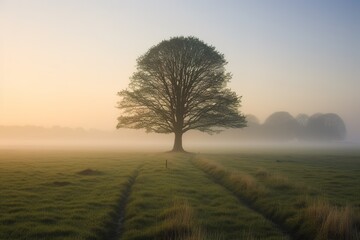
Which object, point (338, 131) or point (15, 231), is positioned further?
point (338, 131)

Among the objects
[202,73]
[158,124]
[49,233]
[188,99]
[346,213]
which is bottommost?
[49,233]

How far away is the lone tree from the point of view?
2295 inches

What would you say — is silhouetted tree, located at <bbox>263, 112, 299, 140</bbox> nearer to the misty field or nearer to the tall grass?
the misty field

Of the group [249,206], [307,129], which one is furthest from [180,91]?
[307,129]

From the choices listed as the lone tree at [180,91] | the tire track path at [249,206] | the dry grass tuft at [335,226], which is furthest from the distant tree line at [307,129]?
the dry grass tuft at [335,226]

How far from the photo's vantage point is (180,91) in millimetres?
60000

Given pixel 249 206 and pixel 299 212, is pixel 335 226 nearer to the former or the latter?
pixel 299 212

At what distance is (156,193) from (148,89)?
38.4 m

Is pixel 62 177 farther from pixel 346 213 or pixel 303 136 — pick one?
pixel 303 136

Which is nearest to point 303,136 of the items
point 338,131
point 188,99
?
point 338,131

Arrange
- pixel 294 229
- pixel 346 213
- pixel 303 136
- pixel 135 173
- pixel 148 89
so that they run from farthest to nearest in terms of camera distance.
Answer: pixel 303 136, pixel 148 89, pixel 135 173, pixel 294 229, pixel 346 213

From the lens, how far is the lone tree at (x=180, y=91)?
191 feet

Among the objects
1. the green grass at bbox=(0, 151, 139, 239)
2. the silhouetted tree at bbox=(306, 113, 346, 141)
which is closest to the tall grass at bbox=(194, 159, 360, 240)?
the green grass at bbox=(0, 151, 139, 239)

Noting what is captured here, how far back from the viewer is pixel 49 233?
47.3ft
